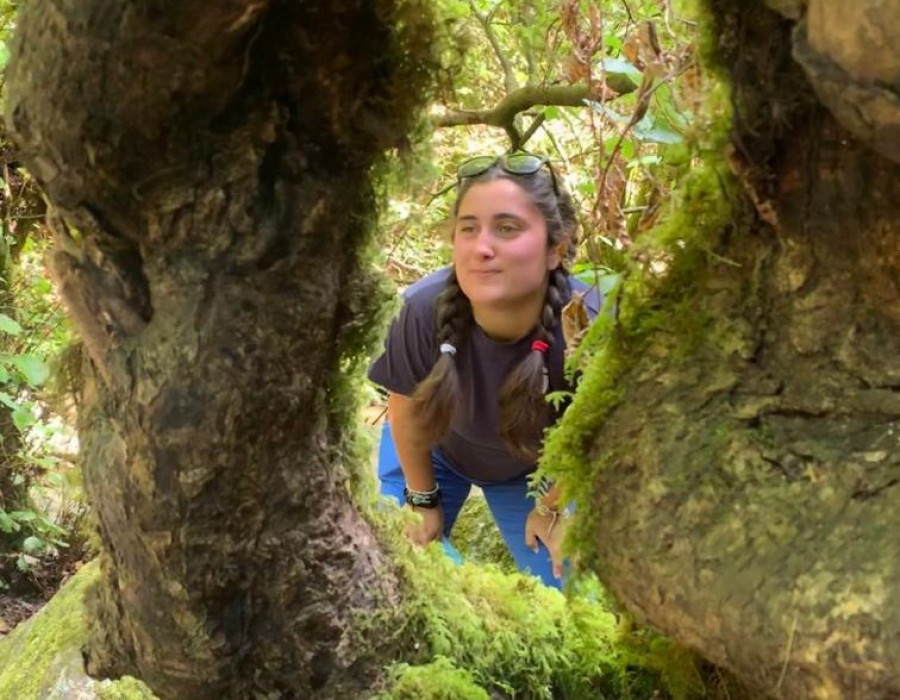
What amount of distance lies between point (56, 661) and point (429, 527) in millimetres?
1375

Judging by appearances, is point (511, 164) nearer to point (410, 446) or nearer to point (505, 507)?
point (410, 446)

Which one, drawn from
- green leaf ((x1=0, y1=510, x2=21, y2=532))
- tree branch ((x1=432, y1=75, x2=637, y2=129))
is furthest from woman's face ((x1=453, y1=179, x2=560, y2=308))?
green leaf ((x1=0, y1=510, x2=21, y2=532))

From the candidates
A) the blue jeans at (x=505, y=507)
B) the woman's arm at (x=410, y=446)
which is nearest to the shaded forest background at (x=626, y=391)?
the woman's arm at (x=410, y=446)

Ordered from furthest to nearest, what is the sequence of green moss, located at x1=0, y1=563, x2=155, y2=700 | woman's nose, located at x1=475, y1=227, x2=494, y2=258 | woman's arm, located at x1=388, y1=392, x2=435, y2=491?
woman's arm, located at x1=388, y1=392, x2=435, y2=491, woman's nose, located at x1=475, y1=227, x2=494, y2=258, green moss, located at x1=0, y1=563, x2=155, y2=700

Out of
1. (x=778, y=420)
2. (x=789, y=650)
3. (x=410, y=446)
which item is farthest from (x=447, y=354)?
(x=789, y=650)

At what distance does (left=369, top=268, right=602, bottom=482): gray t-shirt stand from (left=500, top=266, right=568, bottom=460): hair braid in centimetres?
4

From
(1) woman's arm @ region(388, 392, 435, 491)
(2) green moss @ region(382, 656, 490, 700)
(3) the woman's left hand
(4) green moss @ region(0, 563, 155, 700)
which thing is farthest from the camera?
(1) woman's arm @ region(388, 392, 435, 491)

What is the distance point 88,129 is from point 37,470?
4.07 meters

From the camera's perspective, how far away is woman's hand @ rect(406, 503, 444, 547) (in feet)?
11.2

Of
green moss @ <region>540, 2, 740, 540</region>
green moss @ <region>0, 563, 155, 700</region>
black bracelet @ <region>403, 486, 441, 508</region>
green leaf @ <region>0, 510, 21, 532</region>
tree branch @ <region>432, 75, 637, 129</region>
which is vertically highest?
tree branch @ <region>432, 75, 637, 129</region>

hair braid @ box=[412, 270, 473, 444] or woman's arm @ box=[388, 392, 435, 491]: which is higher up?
hair braid @ box=[412, 270, 473, 444]

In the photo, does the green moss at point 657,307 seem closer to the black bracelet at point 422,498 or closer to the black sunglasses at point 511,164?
the black sunglasses at point 511,164

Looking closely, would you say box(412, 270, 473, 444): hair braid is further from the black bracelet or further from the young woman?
the black bracelet

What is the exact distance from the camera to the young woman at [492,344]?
106 inches
